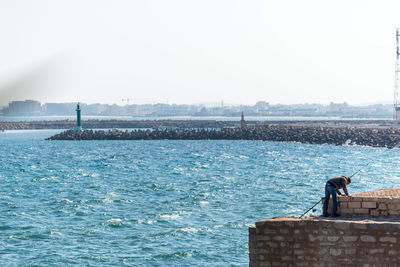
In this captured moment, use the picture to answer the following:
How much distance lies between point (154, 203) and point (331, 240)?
16.0 metres

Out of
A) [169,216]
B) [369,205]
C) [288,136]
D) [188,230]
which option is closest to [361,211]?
[369,205]

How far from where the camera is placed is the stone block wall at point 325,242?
872 cm

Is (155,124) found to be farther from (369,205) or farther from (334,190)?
(369,205)

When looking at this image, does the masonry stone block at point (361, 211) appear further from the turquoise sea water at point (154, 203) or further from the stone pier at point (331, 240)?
the turquoise sea water at point (154, 203)

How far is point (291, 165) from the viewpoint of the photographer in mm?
41562

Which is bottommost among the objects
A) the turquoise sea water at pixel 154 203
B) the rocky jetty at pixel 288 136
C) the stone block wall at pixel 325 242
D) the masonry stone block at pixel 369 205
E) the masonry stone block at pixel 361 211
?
the turquoise sea water at pixel 154 203

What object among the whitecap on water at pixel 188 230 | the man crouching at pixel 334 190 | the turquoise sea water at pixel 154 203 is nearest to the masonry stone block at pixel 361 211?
the man crouching at pixel 334 190

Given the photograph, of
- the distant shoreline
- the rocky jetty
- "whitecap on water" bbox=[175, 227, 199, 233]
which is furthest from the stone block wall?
the distant shoreline

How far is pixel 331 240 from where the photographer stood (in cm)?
890

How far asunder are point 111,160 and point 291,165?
15597 millimetres

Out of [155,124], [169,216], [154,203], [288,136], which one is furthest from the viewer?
[155,124]

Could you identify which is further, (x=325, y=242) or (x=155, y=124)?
(x=155, y=124)

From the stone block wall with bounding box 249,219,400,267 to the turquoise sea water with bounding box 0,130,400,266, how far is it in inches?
237

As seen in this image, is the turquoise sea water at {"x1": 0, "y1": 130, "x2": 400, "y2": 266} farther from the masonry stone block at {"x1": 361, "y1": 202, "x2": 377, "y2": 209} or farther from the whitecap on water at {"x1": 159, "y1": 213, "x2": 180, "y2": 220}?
the masonry stone block at {"x1": 361, "y1": 202, "x2": 377, "y2": 209}
